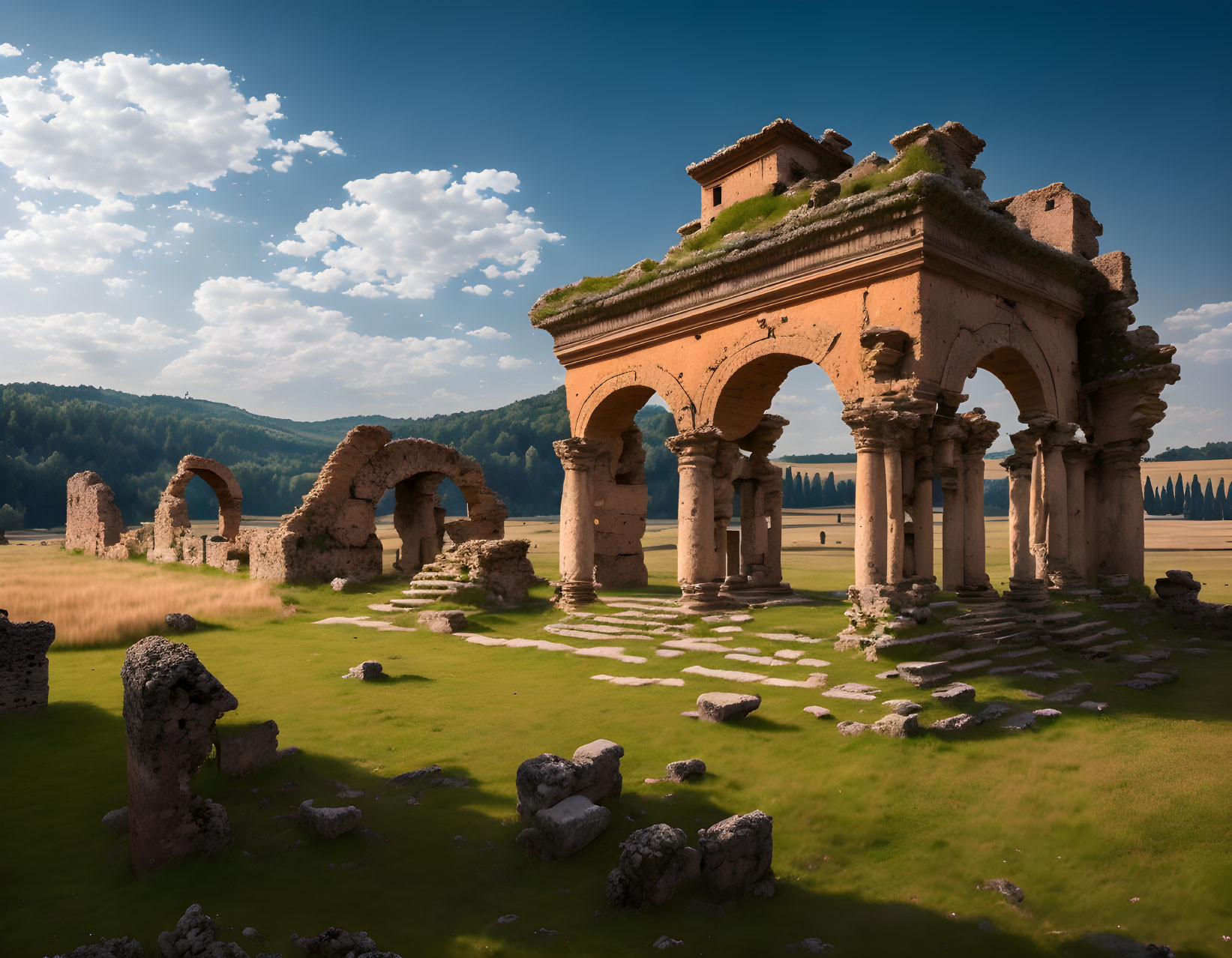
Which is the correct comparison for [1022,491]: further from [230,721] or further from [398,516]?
[398,516]

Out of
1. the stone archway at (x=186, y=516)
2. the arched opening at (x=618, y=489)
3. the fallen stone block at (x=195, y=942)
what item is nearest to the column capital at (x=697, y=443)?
the arched opening at (x=618, y=489)

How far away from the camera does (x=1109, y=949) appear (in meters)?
3.64

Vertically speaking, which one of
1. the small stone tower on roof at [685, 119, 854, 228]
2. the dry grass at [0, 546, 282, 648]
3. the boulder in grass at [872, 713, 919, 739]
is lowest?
the boulder in grass at [872, 713, 919, 739]

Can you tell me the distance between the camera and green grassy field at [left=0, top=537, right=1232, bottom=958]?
3.80m

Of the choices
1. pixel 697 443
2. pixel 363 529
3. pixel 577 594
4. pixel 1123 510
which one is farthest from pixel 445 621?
pixel 1123 510

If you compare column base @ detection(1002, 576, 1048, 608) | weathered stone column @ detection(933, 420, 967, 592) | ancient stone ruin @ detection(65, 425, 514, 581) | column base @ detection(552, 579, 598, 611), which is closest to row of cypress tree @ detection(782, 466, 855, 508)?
ancient stone ruin @ detection(65, 425, 514, 581)

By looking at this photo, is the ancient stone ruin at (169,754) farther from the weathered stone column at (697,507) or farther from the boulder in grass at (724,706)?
the weathered stone column at (697,507)

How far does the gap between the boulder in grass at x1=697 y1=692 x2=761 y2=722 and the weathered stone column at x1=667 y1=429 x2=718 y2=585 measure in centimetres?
622

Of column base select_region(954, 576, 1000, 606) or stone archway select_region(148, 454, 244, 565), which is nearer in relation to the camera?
column base select_region(954, 576, 1000, 606)

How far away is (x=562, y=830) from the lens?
176 inches

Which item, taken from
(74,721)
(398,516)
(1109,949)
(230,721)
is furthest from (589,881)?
(398,516)

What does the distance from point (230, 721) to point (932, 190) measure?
10811 mm

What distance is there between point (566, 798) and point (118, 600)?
40.6ft

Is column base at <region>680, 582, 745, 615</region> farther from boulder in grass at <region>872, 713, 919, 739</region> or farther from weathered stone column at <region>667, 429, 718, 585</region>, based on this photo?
boulder in grass at <region>872, 713, 919, 739</region>
